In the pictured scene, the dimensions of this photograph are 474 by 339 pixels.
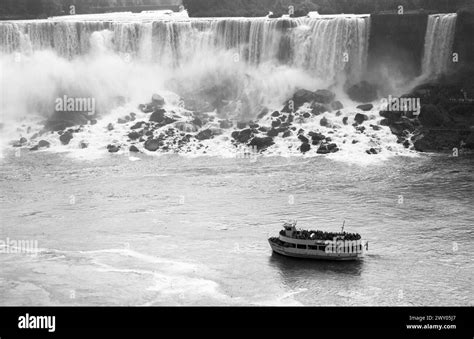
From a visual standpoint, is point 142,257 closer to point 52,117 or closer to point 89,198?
point 89,198

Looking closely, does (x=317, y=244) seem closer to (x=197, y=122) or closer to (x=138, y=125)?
(x=197, y=122)

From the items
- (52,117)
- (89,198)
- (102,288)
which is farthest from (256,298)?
(52,117)

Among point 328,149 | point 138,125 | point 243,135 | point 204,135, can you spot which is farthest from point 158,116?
point 328,149

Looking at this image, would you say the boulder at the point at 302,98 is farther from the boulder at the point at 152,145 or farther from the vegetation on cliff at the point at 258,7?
the vegetation on cliff at the point at 258,7

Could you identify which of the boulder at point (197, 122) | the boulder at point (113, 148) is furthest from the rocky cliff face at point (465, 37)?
the boulder at point (113, 148)

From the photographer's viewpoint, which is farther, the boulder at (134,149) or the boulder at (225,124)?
the boulder at (225,124)

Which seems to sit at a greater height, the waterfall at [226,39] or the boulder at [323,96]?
the waterfall at [226,39]
